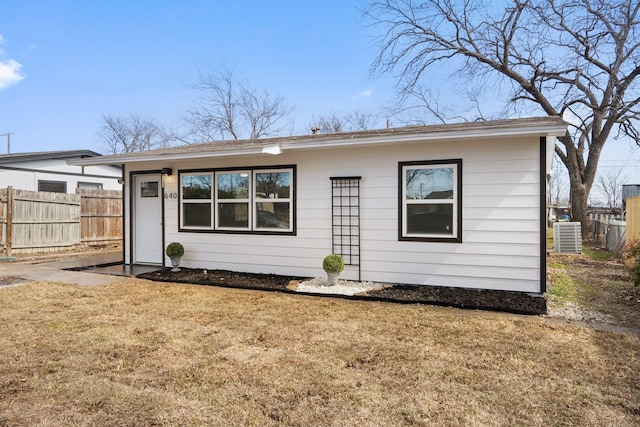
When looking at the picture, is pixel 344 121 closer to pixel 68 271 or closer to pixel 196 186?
pixel 196 186

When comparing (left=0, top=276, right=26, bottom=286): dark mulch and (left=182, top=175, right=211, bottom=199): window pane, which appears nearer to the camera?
(left=0, top=276, right=26, bottom=286): dark mulch

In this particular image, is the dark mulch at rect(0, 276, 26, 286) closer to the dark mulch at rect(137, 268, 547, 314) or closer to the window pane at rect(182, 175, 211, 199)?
the dark mulch at rect(137, 268, 547, 314)

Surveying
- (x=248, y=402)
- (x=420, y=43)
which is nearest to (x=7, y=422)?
(x=248, y=402)

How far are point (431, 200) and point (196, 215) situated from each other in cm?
452

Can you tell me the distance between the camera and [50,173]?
14.1 meters

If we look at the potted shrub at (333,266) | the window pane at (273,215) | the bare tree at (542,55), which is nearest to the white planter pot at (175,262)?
the window pane at (273,215)

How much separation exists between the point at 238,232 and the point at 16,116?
110 ft

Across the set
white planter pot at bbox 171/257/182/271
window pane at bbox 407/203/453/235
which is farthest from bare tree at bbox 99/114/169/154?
window pane at bbox 407/203/453/235

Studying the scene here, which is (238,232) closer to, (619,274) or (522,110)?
(619,274)

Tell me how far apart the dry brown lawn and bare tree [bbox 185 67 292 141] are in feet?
72.3

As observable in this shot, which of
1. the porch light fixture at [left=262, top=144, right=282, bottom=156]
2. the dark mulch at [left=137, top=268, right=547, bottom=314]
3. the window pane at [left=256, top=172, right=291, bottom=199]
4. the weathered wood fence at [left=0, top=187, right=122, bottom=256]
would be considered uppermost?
the porch light fixture at [left=262, top=144, right=282, bottom=156]

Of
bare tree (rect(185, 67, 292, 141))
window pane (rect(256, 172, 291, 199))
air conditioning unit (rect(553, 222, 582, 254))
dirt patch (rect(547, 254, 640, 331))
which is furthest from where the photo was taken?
bare tree (rect(185, 67, 292, 141))

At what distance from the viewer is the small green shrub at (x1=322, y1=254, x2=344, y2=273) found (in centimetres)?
625

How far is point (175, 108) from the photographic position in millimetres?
26219
